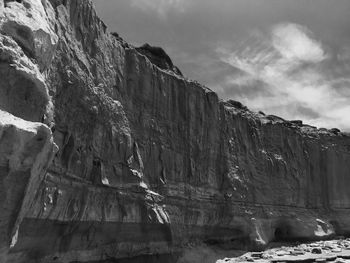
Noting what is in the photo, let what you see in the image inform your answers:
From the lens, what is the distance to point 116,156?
71.3ft

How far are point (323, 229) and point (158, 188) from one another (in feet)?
82.3

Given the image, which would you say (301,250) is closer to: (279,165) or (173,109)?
(279,165)

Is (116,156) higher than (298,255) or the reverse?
higher

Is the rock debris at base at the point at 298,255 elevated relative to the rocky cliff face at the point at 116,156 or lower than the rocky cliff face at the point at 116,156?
lower

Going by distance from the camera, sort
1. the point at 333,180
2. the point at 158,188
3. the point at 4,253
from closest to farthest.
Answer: the point at 4,253
the point at 158,188
the point at 333,180

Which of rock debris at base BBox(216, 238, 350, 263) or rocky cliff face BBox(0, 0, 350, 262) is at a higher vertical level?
rocky cliff face BBox(0, 0, 350, 262)

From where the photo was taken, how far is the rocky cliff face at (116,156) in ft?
32.2

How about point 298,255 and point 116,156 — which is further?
point 298,255

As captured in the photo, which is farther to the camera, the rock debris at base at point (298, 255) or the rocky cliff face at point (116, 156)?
the rock debris at base at point (298, 255)

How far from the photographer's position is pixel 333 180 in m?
50.1

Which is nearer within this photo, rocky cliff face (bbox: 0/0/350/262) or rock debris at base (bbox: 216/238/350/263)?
rocky cliff face (bbox: 0/0/350/262)

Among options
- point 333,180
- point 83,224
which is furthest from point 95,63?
point 333,180

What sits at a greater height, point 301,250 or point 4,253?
point 301,250

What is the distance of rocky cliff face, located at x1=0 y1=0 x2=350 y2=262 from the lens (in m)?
9.81
